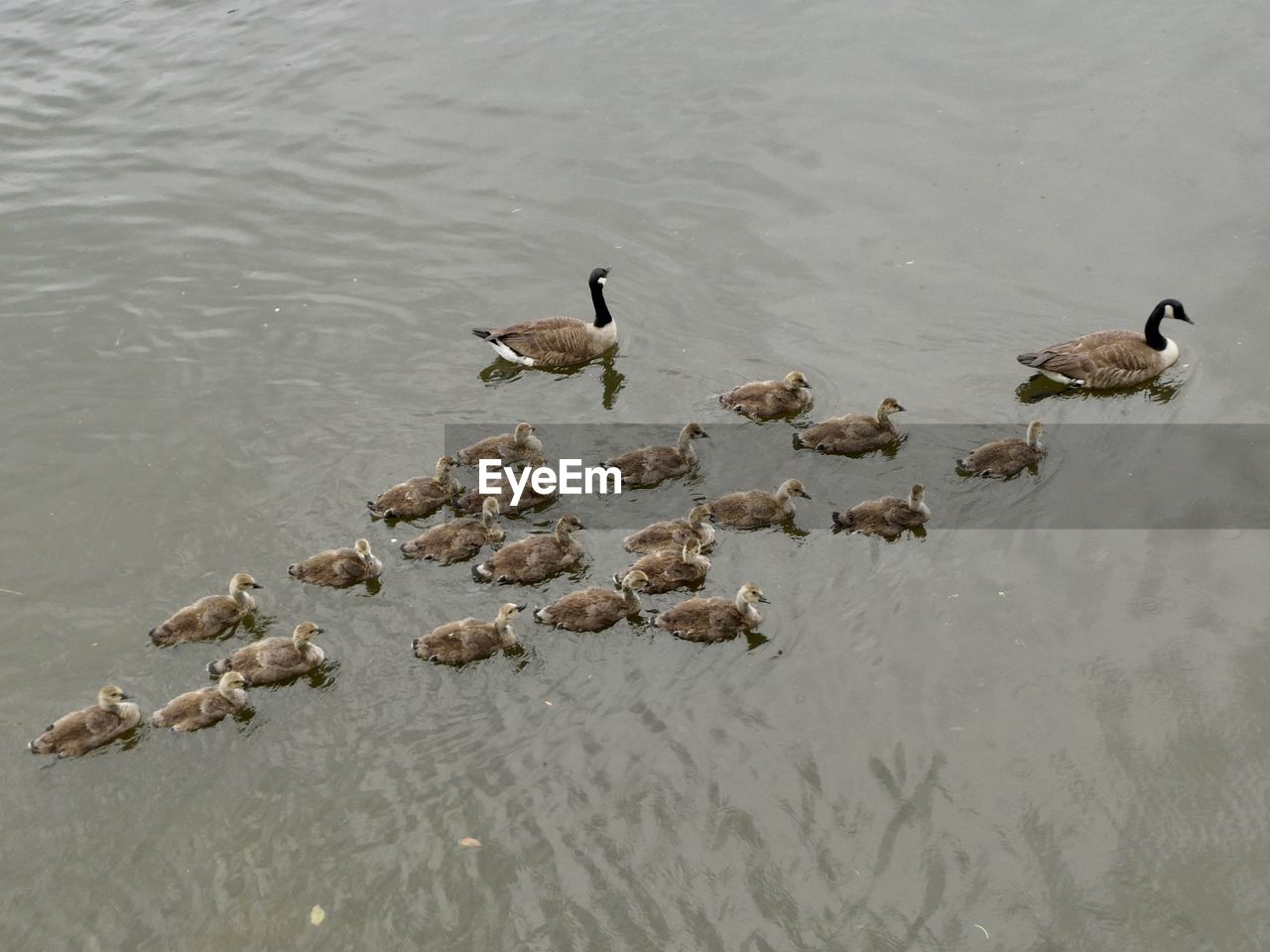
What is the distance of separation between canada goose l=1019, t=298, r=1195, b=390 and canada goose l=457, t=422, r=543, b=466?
5704 millimetres

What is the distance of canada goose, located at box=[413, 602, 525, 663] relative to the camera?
35.1ft

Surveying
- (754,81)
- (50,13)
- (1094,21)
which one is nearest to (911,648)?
(754,81)

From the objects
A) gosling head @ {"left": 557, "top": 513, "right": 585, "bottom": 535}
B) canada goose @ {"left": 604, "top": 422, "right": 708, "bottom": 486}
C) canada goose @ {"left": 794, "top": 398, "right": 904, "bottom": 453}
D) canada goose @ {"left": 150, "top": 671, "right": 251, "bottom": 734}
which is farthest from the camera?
canada goose @ {"left": 794, "top": 398, "right": 904, "bottom": 453}

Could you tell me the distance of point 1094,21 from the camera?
20.5 metres

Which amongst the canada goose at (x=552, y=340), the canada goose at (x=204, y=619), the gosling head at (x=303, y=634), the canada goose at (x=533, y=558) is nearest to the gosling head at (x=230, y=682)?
the gosling head at (x=303, y=634)

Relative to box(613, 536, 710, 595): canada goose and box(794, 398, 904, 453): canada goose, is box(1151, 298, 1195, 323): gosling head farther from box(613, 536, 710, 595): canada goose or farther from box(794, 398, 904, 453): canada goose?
box(613, 536, 710, 595): canada goose

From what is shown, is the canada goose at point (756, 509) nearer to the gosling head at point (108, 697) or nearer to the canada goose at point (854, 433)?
the canada goose at point (854, 433)

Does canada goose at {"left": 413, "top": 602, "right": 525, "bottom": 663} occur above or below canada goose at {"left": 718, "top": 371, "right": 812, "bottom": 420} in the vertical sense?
below

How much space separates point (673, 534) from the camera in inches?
472

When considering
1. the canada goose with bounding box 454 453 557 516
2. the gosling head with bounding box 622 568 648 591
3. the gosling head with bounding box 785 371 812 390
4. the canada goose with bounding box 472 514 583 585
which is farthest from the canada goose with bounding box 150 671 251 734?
the gosling head with bounding box 785 371 812 390

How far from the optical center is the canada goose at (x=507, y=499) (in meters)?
12.6

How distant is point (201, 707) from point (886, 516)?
21.4 feet

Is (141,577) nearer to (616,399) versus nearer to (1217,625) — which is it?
(616,399)

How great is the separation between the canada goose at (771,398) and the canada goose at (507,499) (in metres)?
2.45
